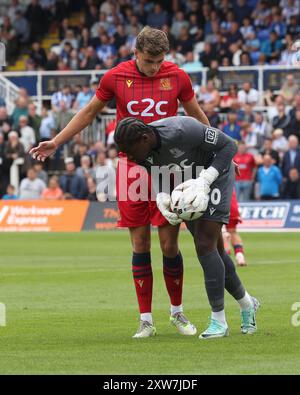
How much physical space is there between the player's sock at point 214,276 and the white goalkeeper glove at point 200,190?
51cm

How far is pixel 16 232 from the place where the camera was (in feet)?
98.7

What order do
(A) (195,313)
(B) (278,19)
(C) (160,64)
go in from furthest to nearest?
(B) (278,19) → (A) (195,313) → (C) (160,64)

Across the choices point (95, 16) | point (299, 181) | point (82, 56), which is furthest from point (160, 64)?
point (95, 16)

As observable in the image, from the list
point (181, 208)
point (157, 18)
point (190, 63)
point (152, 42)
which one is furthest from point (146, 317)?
point (157, 18)

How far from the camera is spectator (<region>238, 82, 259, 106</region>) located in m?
31.7

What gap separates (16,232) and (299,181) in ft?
25.0

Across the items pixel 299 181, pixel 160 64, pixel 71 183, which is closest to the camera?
pixel 160 64

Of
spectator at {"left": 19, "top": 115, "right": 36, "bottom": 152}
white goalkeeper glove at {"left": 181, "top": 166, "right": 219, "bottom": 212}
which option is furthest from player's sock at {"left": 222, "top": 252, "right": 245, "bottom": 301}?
spectator at {"left": 19, "top": 115, "right": 36, "bottom": 152}

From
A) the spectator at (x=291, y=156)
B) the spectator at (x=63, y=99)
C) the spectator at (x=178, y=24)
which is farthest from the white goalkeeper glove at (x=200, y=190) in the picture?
the spectator at (x=178, y=24)

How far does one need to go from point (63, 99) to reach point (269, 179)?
25.3ft

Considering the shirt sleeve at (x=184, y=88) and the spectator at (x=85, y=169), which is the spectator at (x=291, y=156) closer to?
the spectator at (x=85, y=169)

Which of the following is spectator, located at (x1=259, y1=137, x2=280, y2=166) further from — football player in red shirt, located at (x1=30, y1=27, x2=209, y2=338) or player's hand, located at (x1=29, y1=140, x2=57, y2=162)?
player's hand, located at (x1=29, y1=140, x2=57, y2=162)

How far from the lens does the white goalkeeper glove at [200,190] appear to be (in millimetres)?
9459

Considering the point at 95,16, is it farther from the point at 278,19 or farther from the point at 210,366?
the point at 210,366
